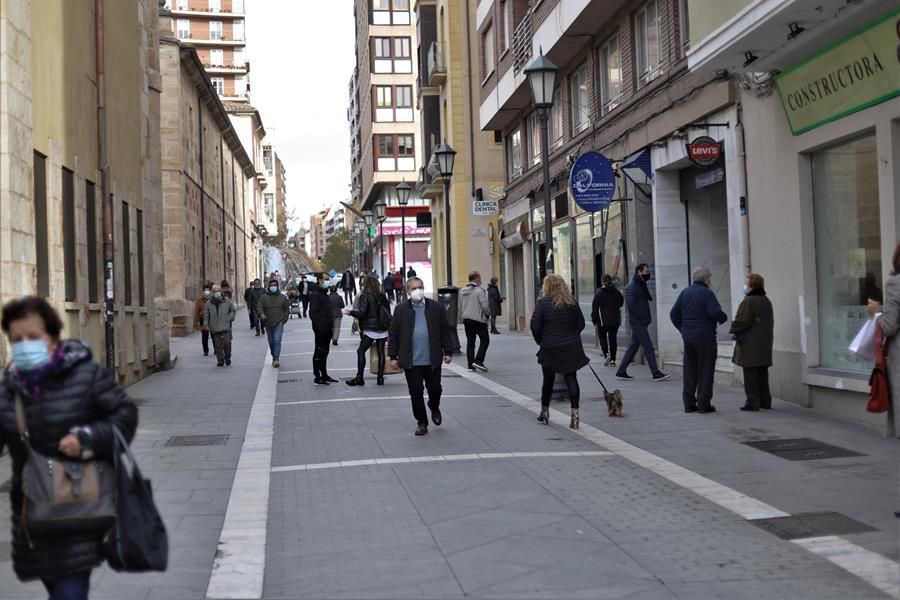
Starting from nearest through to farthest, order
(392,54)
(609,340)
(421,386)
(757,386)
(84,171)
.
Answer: (421,386), (757,386), (84,171), (609,340), (392,54)

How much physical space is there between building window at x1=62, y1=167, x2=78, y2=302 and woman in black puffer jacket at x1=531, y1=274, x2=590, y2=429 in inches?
257

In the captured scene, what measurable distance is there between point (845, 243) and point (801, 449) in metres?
3.46

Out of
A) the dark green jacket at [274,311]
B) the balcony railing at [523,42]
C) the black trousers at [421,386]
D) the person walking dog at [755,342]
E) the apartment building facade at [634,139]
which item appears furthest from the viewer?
the balcony railing at [523,42]

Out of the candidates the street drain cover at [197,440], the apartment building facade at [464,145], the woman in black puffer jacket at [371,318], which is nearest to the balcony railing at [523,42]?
the woman in black puffer jacket at [371,318]

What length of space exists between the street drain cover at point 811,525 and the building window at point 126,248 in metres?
14.1

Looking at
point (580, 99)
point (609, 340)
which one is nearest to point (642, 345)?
point (609, 340)

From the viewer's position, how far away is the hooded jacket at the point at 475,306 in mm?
19750

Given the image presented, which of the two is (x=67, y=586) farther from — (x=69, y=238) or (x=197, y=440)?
(x=69, y=238)

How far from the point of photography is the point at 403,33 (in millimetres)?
76250

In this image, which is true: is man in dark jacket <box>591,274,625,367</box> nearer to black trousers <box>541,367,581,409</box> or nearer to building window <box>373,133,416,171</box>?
black trousers <box>541,367,581,409</box>

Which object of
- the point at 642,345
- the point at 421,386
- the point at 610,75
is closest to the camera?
the point at 421,386

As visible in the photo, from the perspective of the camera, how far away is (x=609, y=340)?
19734mm

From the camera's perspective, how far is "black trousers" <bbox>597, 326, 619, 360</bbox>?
19.3m

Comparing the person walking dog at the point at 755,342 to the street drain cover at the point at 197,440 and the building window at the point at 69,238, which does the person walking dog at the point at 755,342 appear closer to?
the street drain cover at the point at 197,440
